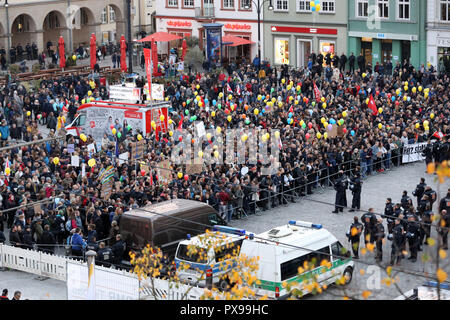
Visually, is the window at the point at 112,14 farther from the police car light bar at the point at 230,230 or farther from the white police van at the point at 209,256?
the white police van at the point at 209,256

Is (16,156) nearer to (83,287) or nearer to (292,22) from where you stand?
(83,287)

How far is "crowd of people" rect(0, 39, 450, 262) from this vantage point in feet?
85.5

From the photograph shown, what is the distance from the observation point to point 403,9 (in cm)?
5303

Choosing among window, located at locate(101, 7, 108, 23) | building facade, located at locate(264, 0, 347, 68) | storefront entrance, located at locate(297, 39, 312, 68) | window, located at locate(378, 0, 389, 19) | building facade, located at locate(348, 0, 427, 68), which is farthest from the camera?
window, located at locate(101, 7, 108, 23)

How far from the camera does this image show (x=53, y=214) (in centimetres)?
2567

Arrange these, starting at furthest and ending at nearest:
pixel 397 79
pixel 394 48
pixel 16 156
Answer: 1. pixel 394 48
2. pixel 397 79
3. pixel 16 156

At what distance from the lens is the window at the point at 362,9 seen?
54719mm

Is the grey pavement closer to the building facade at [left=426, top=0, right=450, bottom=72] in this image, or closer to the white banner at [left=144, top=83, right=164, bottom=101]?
the white banner at [left=144, top=83, right=164, bottom=101]

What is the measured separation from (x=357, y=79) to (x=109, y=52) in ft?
86.2

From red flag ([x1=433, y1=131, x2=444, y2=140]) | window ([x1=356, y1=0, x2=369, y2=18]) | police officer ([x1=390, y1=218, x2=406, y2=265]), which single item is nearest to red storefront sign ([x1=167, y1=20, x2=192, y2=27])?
window ([x1=356, y1=0, x2=369, y2=18])

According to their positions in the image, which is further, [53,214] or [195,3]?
[195,3]

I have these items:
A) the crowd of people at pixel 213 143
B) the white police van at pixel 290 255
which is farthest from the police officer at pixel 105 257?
the white police van at pixel 290 255

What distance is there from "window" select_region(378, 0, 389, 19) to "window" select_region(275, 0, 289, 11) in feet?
20.8
